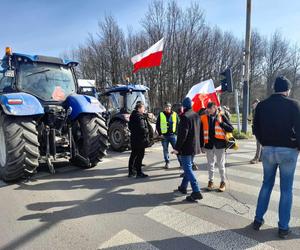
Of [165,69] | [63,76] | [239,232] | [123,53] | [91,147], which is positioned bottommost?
[239,232]

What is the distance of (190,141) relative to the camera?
510cm

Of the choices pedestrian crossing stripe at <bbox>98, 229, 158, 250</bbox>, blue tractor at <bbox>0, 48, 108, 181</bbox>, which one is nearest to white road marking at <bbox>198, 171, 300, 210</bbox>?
pedestrian crossing stripe at <bbox>98, 229, 158, 250</bbox>

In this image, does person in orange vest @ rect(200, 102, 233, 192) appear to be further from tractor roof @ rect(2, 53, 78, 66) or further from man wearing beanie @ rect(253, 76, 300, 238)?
tractor roof @ rect(2, 53, 78, 66)

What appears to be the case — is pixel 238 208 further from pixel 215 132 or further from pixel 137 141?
pixel 137 141

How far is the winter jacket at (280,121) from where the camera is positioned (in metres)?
3.58

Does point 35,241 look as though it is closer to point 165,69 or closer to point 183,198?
point 183,198

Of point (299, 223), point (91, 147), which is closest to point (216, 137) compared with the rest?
point (299, 223)

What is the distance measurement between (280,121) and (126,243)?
7.89 ft

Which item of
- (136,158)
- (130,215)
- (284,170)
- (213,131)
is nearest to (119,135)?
(136,158)

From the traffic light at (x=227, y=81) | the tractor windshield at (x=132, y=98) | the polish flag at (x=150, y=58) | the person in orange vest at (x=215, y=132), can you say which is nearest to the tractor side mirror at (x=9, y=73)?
the person in orange vest at (x=215, y=132)

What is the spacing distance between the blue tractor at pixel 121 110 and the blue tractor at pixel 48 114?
9.41 ft

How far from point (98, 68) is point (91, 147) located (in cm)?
2750

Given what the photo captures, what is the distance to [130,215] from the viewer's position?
441cm

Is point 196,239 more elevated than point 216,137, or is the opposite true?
point 216,137
